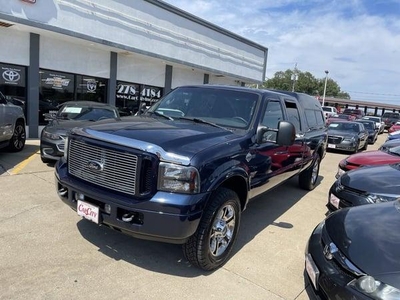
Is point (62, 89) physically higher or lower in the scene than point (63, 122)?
higher

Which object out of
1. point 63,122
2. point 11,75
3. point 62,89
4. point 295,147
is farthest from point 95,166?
point 62,89

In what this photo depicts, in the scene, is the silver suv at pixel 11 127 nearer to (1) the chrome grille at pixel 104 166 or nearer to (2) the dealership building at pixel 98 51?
(2) the dealership building at pixel 98 51

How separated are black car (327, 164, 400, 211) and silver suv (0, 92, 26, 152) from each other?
7.15 metres

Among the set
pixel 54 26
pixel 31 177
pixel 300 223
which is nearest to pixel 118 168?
pixel 300 223

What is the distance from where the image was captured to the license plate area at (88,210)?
3.15m

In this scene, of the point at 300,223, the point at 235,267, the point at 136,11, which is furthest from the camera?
the point at 136,11

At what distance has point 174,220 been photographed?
114 inches

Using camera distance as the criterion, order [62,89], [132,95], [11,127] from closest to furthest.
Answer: [11,127]
[62,89]
[132,95]

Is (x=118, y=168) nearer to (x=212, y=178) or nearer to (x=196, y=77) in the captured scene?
(x=212, y=178)

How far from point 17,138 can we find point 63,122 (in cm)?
188

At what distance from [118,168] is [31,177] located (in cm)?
403

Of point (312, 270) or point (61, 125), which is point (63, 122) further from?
point (312, 270)

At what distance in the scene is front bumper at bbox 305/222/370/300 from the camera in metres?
2.38

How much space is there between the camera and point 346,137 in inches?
562
